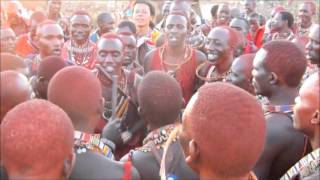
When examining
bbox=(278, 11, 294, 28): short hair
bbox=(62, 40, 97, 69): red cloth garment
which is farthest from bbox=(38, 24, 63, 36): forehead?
bbox=(278, 11, 294, 28): short hair

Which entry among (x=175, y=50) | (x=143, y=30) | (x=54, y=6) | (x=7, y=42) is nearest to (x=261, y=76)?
(x=175, y=50)

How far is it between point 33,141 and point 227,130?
801 mm

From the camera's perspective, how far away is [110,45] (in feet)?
17.5

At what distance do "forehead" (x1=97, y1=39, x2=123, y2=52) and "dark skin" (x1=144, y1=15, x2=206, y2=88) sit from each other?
3.29 ft

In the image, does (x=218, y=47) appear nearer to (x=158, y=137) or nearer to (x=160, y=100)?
(x=160, y=100)

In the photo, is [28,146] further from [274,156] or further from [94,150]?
[274,156]

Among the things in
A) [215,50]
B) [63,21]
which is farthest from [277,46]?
[63,21]

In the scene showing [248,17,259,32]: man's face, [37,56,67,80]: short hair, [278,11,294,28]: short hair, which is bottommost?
[248,17,259,32]: man's face

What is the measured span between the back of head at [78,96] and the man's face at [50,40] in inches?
128

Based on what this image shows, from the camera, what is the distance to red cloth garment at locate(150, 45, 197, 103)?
5.93m

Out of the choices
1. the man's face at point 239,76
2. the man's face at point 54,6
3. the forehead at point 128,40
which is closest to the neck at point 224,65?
the man's face at point 239,76

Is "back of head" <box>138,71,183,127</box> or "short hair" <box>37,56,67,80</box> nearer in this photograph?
"back of head" <box>138,71,183,127</box>

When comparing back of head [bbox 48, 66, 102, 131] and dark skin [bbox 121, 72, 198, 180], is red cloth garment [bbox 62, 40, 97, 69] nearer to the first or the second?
dark skin [bbox 121, 72, 198, 180]

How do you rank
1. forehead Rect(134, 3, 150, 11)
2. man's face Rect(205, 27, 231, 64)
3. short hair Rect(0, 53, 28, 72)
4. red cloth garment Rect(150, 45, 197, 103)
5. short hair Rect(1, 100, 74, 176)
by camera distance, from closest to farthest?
short hair Rect(1, 100, 74, 176) → short hair Rect(0, 53, 28, 72) → man's face Rect(205, 27, 231, 64) → red cloth garment Rect(150, 45, 197, 103) → forehead Rect(134, 3, 150, 11)
